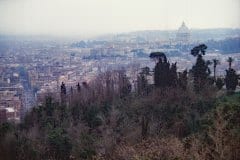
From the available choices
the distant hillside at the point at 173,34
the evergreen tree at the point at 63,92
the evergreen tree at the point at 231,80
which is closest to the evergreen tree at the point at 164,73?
the distant hillside at the point at 173,34

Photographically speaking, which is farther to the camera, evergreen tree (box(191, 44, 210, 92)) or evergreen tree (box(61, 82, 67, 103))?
evergreen tree (box(191, 44, 210, 92))

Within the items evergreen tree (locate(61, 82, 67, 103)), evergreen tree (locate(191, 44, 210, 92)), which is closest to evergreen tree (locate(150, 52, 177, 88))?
evergreen tree (locate(191, 44, 210, 92))

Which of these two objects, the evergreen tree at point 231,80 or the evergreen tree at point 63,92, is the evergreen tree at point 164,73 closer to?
the evergreen tree at point 231,80

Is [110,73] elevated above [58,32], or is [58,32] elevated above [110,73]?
[58,32]

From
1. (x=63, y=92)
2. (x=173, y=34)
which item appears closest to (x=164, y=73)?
(x=173, y=34)

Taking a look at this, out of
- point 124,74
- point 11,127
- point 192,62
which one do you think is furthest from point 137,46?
point 11,127

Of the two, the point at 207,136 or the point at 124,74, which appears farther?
the point at 124,74

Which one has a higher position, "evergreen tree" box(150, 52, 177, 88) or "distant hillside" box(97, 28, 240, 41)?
"distant hillside" box(97, 28, 240, 41)

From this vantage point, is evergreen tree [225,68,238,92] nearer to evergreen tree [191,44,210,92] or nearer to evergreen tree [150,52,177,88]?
evergreen tree [191,44,210,92]

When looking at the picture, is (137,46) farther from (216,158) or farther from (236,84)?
(216,158)

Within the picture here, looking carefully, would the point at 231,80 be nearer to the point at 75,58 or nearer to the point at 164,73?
the point at 164,73

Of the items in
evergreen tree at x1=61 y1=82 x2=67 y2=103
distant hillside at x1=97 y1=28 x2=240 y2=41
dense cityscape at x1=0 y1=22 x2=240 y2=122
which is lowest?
evergreen tree at x1=61 y1=82 x2=67 y2=103
